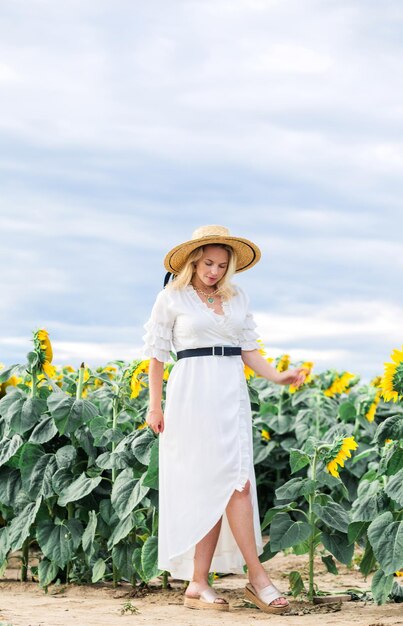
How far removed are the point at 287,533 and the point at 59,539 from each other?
1.54 metres

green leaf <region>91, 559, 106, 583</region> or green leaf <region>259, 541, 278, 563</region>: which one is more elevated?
green leaf <region>259, 541, 278, 563</region>

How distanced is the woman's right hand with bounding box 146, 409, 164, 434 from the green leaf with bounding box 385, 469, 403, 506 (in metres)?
1.23

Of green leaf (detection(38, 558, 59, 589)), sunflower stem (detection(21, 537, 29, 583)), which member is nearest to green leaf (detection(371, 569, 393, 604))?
green leaf (detection(38, 558, 59, 589))

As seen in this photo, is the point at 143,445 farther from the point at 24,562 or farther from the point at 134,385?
the point at 24,562

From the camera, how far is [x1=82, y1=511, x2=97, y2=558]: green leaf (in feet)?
19.5

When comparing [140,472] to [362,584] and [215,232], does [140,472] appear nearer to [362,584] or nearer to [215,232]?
[215,232]

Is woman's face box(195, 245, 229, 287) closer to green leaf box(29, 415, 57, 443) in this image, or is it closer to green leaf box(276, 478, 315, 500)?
green leaf box(276, 478, 315, 500)

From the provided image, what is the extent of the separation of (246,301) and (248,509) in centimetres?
116

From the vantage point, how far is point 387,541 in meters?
5.12

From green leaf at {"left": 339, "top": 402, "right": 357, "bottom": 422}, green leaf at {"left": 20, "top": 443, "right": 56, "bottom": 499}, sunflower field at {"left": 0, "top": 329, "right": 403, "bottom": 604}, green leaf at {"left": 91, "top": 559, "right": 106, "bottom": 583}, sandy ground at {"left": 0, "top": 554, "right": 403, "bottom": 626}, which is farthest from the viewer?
green leaf at {"left": 339, "top": 402, "right": 357, "bottom": 422}

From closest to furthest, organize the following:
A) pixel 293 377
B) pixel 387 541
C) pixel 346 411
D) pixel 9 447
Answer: pixel 387 541 < pixel 293 377 < pixel 9 447 < pixel 346 411

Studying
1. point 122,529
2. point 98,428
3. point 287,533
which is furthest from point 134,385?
point 287,533

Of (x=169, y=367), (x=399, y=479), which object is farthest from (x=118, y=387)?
(x=399, y=479)

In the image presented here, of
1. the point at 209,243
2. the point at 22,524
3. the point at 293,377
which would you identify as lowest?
the point at 22,524
